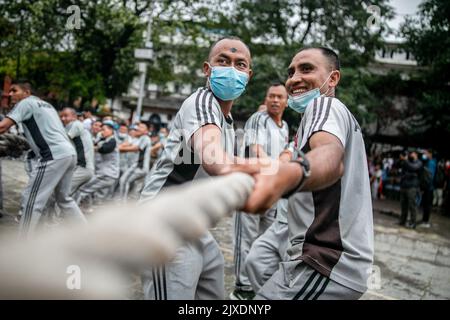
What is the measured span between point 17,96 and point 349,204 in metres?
4.44

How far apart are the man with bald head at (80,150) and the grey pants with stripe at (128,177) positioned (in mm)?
2057

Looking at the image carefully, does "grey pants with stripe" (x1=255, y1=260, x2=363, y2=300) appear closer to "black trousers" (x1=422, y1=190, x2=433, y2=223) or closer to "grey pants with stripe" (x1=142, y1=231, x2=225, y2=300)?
"grey pants with stripe" (x1=142, y1=231, x2=225, y2=300)

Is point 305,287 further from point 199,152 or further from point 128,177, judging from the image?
point 128,177

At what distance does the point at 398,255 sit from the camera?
7004 millimetres

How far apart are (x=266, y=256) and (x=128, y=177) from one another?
249 inches

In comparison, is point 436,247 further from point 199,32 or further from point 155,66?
point 155,66

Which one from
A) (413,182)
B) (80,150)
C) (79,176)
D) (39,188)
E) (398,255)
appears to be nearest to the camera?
(39,188)

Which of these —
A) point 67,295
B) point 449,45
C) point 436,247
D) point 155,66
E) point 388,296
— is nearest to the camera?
point 67,295

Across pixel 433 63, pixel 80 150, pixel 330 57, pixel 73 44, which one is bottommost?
pixel 80 150

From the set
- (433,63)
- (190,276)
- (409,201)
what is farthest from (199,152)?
(433,63)

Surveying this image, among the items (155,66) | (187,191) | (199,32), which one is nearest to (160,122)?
(155,66)

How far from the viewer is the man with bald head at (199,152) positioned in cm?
192

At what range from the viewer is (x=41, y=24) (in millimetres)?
17750

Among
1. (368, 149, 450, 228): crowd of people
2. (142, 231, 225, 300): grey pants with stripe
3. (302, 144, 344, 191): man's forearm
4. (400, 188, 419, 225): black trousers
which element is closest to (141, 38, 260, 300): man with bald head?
(142, 231, 225, 300): grey pants with stripe
